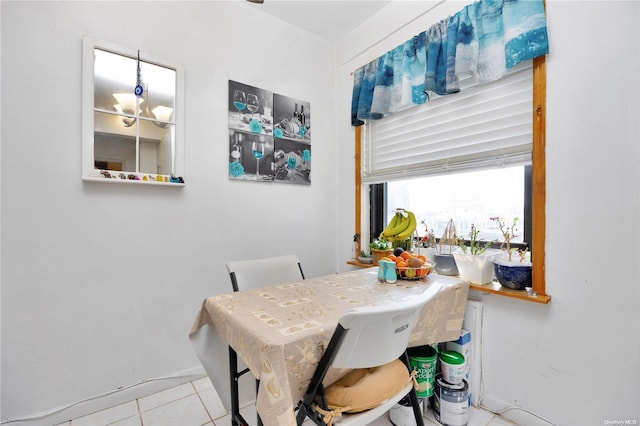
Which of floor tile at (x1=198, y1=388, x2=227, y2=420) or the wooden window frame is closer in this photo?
the wooden window frame

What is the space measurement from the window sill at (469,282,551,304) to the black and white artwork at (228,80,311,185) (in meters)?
1.48

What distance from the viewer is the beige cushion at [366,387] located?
90cm

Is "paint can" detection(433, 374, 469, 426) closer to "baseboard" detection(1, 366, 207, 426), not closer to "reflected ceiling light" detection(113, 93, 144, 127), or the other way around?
"baseboard" detection(1, 366, 207, 426)

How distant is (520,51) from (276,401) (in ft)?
6.00

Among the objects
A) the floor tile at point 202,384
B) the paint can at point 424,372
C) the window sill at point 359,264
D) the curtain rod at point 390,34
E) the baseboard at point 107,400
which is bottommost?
the floor tile at point 202,384

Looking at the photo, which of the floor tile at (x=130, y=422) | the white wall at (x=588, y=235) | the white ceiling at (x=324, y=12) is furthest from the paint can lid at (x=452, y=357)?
the white ceiling at (x=324, y=12)

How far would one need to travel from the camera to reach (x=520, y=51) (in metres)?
1.36

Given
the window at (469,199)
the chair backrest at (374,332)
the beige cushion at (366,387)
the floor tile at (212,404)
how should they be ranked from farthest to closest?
the window at (469,199) < the floor tile at (212,404) < the beige cushion at (366,387) < the chair backrest at (374,332)

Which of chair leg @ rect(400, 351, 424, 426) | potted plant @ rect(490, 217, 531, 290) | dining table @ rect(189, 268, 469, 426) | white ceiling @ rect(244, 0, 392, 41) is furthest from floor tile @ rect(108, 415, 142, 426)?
white ceiling @ rect(244, 0, 392, 41)

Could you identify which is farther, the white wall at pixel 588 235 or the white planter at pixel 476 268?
the white planter at pixel 476 268

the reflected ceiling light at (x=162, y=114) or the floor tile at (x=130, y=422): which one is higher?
the reflected ceiling light at (x=162, y=114)

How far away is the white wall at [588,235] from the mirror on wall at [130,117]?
2076 millimetres

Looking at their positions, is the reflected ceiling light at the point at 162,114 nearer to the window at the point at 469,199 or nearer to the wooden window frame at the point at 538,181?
the window at the point at 469,199

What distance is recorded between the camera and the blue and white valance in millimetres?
1354
